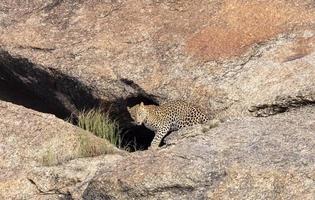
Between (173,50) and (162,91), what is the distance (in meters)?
0.95

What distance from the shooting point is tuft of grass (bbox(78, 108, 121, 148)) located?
52.5ft

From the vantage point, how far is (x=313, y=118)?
13.7 m

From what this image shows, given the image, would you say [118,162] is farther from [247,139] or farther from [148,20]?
[148,20]

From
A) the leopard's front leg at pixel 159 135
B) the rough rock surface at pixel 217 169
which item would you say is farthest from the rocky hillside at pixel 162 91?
the leopard's front leg at pixel 159 135

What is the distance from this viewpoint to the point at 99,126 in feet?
52.7

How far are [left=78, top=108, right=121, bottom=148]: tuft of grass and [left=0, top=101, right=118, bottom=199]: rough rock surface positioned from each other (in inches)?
37.2

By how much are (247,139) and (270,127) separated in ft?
1.93

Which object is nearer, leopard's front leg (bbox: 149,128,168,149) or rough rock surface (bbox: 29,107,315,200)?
rough rock surface (bbox: 29,107,315,200)

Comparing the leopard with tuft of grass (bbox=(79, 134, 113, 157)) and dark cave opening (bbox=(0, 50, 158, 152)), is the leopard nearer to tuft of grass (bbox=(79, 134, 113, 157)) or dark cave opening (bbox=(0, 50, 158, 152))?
dark cave opening (bbox=(0, 50, 158, 152))

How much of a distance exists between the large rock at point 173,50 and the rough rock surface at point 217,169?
158 centimetres

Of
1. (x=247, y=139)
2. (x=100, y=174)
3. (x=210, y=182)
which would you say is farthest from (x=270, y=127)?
(x=100, y=174)

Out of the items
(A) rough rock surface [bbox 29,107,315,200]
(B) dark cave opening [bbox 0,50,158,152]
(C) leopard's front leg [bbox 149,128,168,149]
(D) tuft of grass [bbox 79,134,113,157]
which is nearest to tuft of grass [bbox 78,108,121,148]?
(B) dark cave opening [bbox 0,50,158,152]

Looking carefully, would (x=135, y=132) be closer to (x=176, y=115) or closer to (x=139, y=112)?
(x=139, y=112)

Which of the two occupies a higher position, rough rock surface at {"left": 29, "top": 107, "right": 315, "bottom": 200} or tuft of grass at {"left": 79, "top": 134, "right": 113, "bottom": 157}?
rough rock surface at {"left": 29, "top": 107, "right": 315, "bottom": 200}
